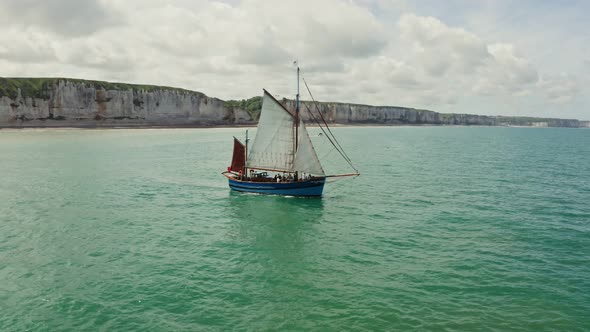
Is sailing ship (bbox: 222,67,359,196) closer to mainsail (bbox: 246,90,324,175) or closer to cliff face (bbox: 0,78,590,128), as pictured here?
mainsail (bbox: 246,90,324,175)

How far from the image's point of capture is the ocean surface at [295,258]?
16.2 metres

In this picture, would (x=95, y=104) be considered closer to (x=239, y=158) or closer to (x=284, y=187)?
(x=239, y=158)

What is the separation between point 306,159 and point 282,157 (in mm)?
2897

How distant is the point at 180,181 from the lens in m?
49.3

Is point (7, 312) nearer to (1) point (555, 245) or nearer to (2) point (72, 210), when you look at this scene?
(2) point (72, 210)

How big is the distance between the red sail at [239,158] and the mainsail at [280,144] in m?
2.81

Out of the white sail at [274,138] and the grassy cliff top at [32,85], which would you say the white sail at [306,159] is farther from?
the grassy cliff top at [32,85]

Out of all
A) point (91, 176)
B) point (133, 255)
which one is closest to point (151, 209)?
point (133, 255)

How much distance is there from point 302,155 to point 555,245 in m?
22.8

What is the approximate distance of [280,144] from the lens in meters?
40.7

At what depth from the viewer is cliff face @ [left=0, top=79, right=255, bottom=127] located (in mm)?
128375

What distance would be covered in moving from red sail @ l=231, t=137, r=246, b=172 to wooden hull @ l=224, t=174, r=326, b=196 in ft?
7.71

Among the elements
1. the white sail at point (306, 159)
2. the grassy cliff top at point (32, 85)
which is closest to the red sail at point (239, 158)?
the white sail at point (306, 159)

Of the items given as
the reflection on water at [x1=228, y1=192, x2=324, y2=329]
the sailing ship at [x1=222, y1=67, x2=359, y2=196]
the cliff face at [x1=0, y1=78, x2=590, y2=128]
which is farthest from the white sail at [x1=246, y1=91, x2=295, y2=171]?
the cliff face at [x1=0, y1=78, x2=590, y2=128]
